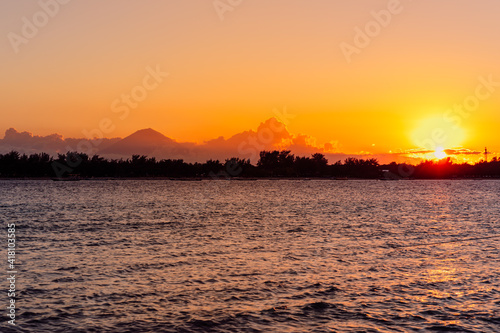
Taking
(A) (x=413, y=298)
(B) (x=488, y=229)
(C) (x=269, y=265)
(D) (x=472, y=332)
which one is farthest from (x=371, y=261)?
(B) (x=488, y=229)

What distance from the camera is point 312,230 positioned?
6700cm

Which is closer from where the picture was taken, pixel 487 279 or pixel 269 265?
pixel 487 279

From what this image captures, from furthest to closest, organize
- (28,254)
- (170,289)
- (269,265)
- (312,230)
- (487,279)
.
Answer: (312,230) < (28,254) < (269,265) < (487,279) < (170,289)

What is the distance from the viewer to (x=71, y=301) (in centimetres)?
2883

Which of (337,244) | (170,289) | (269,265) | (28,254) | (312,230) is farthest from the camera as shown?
(312,230)

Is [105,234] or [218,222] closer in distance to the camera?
[105,234]

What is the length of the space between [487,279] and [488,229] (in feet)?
124

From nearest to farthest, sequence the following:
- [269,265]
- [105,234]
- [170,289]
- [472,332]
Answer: [472,332] → [170,289] → [269,265] → [105,234]

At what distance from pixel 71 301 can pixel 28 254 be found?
18207 millimetres

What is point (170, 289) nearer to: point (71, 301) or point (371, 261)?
point (71, 301)

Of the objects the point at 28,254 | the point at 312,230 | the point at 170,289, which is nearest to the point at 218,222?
the point at 312,230

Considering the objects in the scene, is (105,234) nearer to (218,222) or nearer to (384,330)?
(218,222)

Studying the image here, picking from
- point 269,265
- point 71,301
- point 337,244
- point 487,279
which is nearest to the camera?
point 71,301

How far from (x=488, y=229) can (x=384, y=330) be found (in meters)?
52.1
